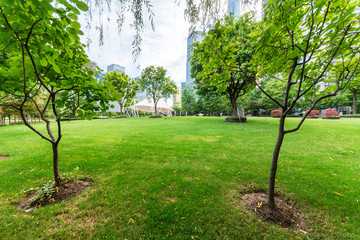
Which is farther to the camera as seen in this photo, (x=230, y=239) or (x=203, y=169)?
(x=203, y=169)

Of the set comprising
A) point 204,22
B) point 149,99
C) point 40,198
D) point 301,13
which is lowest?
point 40,198

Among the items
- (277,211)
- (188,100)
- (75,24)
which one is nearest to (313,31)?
(277,211)

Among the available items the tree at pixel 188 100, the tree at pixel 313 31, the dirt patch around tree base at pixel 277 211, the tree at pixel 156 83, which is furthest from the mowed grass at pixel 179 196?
the tree at pixel 188 100

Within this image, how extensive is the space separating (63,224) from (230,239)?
2335 millimetres

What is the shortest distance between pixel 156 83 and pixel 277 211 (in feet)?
91.1

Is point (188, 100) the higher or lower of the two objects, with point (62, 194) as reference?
higher

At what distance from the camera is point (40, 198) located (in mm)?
2328

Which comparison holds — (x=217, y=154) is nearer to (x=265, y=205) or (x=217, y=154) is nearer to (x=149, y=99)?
(x=265, y=205)

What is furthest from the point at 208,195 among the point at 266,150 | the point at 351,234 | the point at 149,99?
the point at 149,99

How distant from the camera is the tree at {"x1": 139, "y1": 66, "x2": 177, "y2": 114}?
86.9 feet

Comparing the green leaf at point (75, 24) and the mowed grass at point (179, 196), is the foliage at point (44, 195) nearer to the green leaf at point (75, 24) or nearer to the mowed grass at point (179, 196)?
the mowed grass at point (179, 196)

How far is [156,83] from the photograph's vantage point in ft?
90.4

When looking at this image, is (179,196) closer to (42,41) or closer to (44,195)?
(44,195)

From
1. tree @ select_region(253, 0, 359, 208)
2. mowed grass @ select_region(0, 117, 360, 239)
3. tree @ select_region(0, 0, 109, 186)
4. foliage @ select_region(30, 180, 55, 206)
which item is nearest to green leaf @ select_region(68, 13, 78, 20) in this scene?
tree @ select_region(0, 0, 109, 186)
